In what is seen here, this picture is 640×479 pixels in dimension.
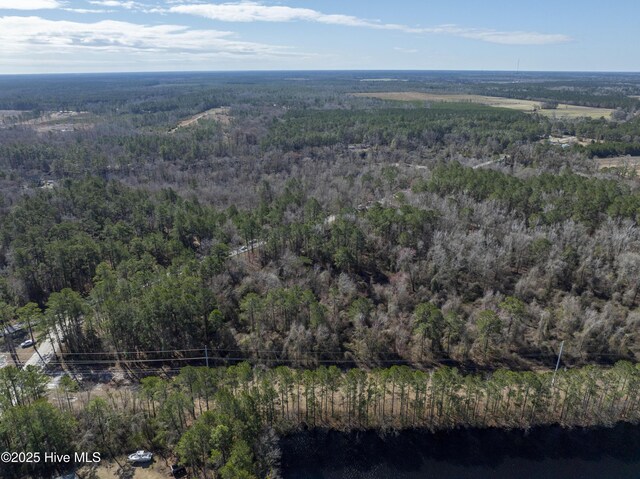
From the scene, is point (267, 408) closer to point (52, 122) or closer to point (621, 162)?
point (621, 162)

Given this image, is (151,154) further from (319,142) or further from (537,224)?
(537,224)

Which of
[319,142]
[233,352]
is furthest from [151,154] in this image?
[233,352]

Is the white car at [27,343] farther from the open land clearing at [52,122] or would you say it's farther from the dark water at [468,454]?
the open land clearing at [52,122]

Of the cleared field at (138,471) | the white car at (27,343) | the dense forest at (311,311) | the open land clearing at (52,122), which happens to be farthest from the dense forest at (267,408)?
the open land clearing at (52,122)

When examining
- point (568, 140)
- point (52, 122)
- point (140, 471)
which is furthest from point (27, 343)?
point (52, 122)

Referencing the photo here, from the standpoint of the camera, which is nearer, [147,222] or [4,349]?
[4,349]

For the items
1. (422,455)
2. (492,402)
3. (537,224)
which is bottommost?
(422,455)

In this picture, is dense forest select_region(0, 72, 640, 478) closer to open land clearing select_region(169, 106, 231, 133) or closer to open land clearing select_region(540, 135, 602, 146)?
open land clearing select_region(540, 135, 602, 146)
